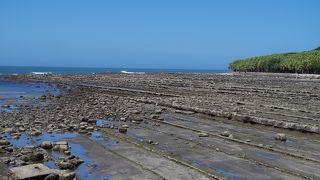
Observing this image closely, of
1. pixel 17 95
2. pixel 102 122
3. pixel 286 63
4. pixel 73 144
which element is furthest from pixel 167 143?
pixel 286 63

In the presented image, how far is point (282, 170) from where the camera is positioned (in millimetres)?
11938

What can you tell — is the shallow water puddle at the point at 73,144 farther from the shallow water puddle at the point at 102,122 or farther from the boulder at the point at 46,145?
the shallow water puddle at the point at 102,122

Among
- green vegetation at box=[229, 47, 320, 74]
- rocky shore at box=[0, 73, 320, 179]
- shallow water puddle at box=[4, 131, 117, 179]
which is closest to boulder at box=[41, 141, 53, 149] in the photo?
rocky shore at box=[0, 73, 320, 179]

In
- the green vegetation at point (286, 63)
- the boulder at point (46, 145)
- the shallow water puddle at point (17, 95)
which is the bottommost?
the shallow water puddle at point (17, 95)

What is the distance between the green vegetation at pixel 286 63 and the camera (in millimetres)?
103438

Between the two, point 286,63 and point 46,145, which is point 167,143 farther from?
point 286,63

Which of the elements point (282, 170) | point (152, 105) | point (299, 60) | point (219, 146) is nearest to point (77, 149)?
point (219, 146)

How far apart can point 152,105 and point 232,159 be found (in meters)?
16.5

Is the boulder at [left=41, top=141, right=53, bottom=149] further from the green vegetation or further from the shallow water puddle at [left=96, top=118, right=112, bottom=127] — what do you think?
the green vegetation

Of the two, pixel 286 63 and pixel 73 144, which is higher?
pixel 286 63

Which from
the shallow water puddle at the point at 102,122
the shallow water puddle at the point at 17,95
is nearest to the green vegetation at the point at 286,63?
the shallow water puddle at the point at 17,95

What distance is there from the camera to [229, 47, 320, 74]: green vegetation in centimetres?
10344

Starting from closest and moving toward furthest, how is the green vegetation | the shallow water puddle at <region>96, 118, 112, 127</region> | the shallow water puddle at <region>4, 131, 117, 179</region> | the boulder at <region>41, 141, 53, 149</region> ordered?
the shallow water puddle at <region>4, 131, 117, 179</region>, the boulder at <region>41, 141, 53, 149</region>, the shallow water puddle at <region>96, 118, 112, 127</region>, the green vegetation

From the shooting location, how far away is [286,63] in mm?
113188
